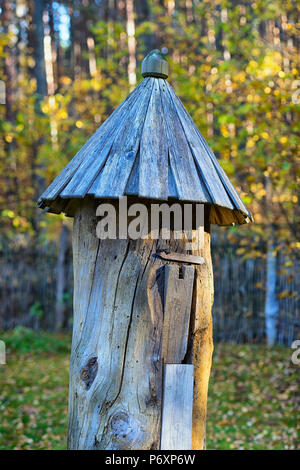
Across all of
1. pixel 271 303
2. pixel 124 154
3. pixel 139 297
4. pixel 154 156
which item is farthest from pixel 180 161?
pixel 271 303

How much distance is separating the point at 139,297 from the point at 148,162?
712 millimetres

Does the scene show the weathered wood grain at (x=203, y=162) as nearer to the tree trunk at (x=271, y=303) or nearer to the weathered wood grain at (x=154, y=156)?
the weathered wood grain at (x=154, y=156)

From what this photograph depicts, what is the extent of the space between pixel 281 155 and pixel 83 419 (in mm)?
5200

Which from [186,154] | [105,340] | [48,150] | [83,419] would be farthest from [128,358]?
[48,150]

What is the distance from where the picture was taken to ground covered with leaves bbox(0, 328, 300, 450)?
215 inches

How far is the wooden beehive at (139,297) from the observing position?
2387 millimetres

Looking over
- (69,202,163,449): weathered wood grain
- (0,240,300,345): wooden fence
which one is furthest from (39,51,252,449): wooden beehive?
(0,240,300,345): wooden fence

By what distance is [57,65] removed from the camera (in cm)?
2017

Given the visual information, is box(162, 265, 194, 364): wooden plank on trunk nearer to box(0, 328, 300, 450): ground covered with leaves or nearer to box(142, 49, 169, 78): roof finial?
box(142, 49, 169, 78): roof finial

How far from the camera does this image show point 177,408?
2426 millimetres

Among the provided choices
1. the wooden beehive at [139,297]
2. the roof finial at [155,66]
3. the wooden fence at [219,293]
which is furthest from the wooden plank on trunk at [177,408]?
the wooden fence at [219,293]

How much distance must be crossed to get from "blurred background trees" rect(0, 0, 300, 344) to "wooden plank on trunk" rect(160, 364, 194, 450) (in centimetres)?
425

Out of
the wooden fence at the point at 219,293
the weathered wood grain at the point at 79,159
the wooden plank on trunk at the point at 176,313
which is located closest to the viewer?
the wooden plank on trunk at the point at 176,313

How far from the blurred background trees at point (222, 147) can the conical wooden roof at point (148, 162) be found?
3692 millimetres
